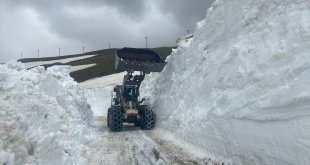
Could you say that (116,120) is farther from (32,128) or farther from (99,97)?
(99,97)

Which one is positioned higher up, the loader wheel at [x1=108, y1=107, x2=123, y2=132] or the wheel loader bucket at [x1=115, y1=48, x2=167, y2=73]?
the wheel loader bucket at [x1=115, y1=48, x2=167, y2=73]

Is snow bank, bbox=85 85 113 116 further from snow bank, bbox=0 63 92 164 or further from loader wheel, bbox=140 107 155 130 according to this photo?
snow bank, bbox=0 63 92 164

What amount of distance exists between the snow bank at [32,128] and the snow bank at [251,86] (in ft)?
15.1

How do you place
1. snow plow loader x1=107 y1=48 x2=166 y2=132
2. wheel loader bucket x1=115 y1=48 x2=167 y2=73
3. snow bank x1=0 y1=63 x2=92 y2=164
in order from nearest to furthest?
snow bank x1=0 y1=63 x2=92 y2=164 → snow plow loader x1=107 y1=48 x2=166 y2=132 → wheel loader bucket x1=115 y1=48 x2=167 y2=73

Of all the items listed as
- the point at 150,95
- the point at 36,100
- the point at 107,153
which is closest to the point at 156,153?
the point at 107,153

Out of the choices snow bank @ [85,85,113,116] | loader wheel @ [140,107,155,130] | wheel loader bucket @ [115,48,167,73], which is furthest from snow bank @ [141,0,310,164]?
snow bank @ [85,85,113,116]

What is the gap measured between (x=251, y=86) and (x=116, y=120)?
12.5 m

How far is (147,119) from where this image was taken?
82.4 feet

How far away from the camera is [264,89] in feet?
41.4

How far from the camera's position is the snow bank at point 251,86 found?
1111 cm

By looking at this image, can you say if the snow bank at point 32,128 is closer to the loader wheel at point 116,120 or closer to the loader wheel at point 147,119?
the loader wheel at point 116,120

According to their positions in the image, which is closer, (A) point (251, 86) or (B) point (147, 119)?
(A) point (251, 86)

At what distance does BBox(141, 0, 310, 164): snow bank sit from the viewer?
36.4 ft

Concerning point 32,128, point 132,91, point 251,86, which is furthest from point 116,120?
point 251,86
